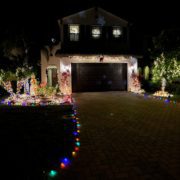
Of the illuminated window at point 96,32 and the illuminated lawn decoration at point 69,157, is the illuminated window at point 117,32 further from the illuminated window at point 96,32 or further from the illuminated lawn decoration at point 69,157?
the illuminated lawn decoration at point 69,157

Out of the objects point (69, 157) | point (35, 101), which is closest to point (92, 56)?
point (35, 101)

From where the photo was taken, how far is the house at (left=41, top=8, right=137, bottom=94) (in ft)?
55.7

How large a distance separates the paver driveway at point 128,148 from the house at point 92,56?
30.1 ft

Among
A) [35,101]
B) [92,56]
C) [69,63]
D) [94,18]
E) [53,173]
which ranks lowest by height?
[53,173]

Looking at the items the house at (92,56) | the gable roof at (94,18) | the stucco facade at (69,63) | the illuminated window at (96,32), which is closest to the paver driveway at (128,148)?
the stucco facade at (69,63)

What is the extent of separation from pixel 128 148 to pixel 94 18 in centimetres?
Answer: 1436

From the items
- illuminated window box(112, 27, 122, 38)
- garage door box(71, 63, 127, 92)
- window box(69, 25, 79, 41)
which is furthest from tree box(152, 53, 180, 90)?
window box(69, 25, 79, 41)

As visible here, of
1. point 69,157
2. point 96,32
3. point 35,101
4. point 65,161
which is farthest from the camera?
point 96,32

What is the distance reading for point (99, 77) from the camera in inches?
715

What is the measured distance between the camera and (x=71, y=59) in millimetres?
17047

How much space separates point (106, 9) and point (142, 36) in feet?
22.6

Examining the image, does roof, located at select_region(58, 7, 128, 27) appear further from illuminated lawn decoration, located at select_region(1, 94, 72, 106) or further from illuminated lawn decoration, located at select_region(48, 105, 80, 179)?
illuminated lawn decoration, located at select_region(48, 105, 80, 179)

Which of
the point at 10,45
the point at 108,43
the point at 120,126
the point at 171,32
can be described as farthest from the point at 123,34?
the point at 120,126

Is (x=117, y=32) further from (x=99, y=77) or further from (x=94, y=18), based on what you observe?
(x=99, y=77)
